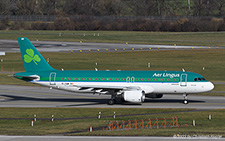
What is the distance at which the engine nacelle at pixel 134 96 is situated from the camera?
164ft

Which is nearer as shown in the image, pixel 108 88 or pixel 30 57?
pixel 108 88

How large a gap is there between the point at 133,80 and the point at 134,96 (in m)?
2.86

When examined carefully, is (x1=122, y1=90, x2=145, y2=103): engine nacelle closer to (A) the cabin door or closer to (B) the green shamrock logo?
(A) the cabin door

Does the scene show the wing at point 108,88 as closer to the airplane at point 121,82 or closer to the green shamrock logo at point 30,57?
the airplane at point 121,82

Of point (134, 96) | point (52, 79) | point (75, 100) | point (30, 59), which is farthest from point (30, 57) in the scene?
point (134, 96)

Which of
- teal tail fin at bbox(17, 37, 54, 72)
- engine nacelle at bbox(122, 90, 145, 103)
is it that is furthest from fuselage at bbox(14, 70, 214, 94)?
engine nacelle at bbox(122, 90, 145, 103)

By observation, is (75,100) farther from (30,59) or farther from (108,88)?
(30,59)

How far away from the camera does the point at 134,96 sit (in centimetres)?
5012

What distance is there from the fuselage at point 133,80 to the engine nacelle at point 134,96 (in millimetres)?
1975

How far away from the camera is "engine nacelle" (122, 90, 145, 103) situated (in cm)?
5000

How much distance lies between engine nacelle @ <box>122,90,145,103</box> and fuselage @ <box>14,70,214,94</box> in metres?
1.98

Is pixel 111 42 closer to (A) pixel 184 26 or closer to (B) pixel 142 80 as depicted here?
(A) pixel 184 26

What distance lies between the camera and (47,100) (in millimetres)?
56406

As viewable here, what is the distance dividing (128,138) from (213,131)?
790 centimetres
